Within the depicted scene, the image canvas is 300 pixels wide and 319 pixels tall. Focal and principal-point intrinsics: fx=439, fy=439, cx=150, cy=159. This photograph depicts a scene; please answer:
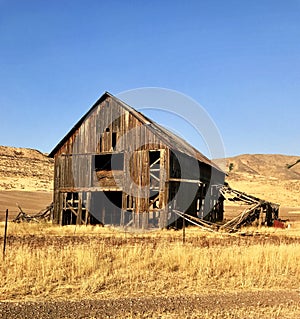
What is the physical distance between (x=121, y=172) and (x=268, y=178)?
302 ft

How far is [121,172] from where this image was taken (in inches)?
1123

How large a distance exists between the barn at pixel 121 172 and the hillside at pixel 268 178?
49.8 metres

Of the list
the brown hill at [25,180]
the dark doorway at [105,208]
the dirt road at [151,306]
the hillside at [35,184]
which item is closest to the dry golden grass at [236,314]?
the dirt road at [151,306]

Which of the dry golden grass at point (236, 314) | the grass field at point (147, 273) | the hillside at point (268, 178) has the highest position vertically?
the hillside at point (268, 178)

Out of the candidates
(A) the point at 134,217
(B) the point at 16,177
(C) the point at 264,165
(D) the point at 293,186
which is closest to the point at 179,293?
(A) the point at 134,217

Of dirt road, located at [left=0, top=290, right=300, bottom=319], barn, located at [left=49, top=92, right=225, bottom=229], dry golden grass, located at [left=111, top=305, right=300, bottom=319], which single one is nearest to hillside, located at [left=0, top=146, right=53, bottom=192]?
barn, located at [left=49, top=92, right=225, bottom=229]

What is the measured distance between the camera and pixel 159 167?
28.0 metres

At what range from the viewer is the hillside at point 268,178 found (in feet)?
275

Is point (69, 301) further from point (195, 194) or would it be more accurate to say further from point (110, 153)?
point (195, 194)

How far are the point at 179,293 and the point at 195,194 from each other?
20.9 m

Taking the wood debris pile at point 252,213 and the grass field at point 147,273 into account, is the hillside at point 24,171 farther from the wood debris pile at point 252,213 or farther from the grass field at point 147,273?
the grass field at point 147,273

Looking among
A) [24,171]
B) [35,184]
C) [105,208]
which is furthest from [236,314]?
[24,171]

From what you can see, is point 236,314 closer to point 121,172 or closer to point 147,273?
point 147,273

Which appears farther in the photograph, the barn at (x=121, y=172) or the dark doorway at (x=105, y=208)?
the dark doorway at (x=105, y=208)
